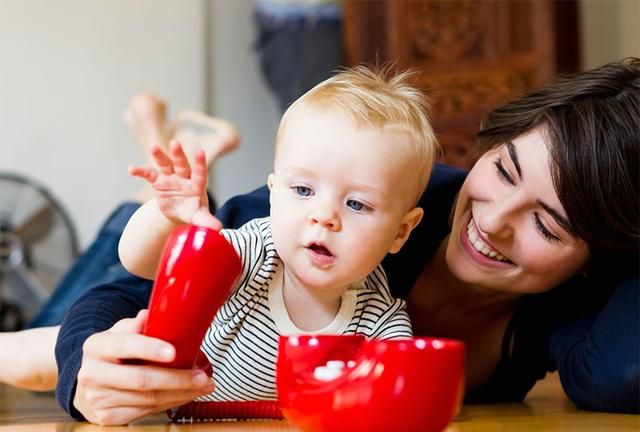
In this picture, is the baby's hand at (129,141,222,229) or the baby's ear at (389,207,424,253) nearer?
the baby's hand at (129,141,222,229)

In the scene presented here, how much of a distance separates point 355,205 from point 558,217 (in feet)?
0.99

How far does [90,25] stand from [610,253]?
9.41ft

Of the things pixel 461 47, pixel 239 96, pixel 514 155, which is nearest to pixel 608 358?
pixel 514 155

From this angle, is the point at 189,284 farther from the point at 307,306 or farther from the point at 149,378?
the point at 307,306

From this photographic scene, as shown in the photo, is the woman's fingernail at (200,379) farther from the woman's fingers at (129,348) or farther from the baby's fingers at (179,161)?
the baby's fingers at (179,161)

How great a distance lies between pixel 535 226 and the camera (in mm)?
1073

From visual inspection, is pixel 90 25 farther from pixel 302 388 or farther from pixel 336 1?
pixel 302 388

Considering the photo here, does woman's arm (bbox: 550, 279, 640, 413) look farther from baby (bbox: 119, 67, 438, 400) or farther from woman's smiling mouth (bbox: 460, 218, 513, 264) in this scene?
baby (bbox: 119, 67, 438, 400)

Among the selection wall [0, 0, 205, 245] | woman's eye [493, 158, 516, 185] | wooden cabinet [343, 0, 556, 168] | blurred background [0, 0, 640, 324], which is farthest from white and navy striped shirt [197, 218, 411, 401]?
wall [0, 0, 205, 245]

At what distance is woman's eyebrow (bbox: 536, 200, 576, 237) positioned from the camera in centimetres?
106

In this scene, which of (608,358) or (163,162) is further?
(608,358)

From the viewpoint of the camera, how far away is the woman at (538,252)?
3.46ft

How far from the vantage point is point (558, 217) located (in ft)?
3.50

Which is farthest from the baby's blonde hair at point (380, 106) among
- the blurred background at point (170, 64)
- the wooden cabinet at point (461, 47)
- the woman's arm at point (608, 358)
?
the blurred background at point (170, 64)
